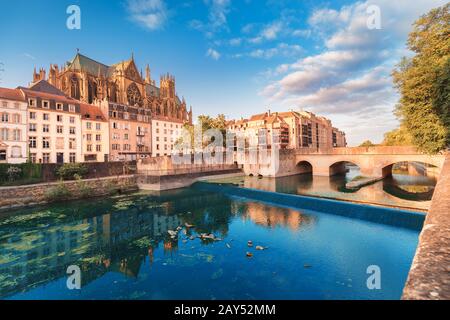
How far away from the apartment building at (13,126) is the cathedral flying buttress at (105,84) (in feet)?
52.9

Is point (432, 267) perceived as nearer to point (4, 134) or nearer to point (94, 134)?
point (4, 134)

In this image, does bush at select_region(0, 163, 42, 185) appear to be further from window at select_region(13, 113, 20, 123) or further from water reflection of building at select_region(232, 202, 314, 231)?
water reflection of building at select_region(232, 202, 314, 231)

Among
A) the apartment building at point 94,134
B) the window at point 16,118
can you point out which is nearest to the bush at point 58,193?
the window at point 16,118

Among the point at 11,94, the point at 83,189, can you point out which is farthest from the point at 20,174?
the point at 11,94

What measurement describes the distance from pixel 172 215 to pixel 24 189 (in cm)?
1764

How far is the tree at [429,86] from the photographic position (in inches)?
594

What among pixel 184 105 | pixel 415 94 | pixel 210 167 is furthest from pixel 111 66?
pixel 415 94

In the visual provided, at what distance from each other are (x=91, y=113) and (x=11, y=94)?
496 inches

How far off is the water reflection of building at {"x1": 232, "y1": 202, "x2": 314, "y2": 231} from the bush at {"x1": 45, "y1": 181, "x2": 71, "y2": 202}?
65.9 feet

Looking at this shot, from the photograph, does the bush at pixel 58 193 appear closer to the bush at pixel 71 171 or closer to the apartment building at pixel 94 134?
the bush at pixel 71 171

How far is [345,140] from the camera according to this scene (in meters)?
183

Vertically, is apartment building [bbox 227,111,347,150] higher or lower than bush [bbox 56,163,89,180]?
higher

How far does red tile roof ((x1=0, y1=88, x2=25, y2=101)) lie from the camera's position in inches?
1263

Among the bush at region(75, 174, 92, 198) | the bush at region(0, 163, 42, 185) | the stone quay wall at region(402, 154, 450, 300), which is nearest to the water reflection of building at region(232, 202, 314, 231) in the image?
the stone quay wall at region(402, 154, 450, 300)
